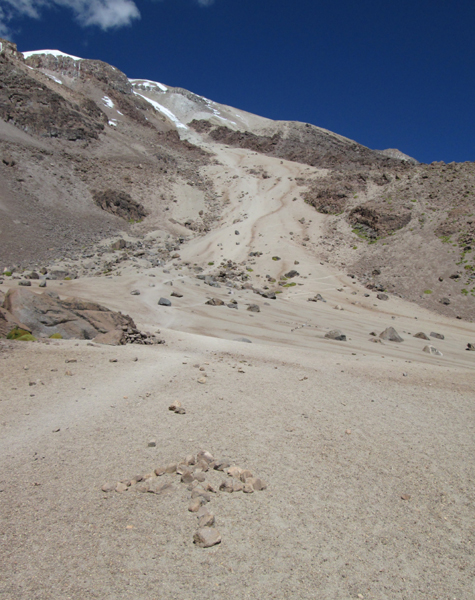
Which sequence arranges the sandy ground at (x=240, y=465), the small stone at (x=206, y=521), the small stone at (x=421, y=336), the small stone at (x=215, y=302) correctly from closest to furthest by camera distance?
the sandy ground at (x=240, y=465) < the small stone at (x=206, y=521) < the small stone at (x=421, y=336) < the small stone at (x=215, y=302)

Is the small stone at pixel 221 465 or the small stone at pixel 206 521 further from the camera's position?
the small stone at pixel 221 465

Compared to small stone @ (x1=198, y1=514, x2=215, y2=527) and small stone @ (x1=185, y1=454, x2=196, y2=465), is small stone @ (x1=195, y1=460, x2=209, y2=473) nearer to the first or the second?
small stone @ (x1=185, y1=454, x2=196, y2=465)

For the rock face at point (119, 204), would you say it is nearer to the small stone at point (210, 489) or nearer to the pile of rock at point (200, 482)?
the pile of rock at point (200, 482)

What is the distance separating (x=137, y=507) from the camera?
3.87m

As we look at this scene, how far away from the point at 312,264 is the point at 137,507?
23.7 meters

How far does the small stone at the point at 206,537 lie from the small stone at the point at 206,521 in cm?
9

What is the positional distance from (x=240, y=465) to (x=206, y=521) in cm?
123

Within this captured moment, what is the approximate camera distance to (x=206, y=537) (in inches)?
136

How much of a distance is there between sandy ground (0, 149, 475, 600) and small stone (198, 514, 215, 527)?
16 centimetres

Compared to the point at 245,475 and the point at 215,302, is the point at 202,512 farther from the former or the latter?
the point at 215,302

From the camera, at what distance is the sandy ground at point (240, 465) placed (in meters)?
3.20

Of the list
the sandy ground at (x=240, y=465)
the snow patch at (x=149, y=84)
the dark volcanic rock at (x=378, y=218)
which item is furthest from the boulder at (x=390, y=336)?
the snow patch at (x=149, y=84)

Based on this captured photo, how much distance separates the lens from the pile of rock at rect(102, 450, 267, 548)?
396 centimetres

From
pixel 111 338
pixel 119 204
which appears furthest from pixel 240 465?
pixel 119 204
